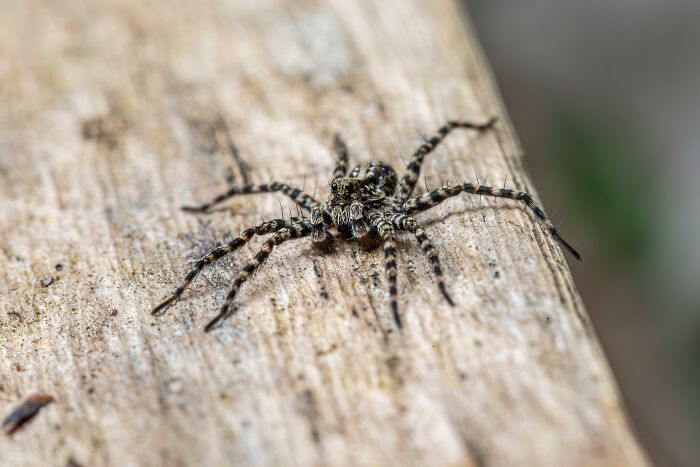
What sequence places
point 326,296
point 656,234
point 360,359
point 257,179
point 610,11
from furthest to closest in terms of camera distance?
point 610,11
point 656,234
point 257,179
point 326,296
point 360,359

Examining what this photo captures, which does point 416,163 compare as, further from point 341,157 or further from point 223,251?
point 223,251

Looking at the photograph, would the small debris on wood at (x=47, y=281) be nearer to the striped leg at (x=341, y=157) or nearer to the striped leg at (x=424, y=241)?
the striped leg at (x=341, y=157)

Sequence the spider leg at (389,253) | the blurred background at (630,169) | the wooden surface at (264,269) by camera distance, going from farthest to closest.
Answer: the blurred background at (630,169) < the spider leg at (389,253) < the wooden surface at (264,269)

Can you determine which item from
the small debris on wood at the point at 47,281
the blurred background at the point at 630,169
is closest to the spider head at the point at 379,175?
the small debris on wood at the point at 47,281

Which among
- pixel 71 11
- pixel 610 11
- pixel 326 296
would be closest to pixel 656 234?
pixel 610 11

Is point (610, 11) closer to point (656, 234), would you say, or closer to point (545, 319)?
point (656, 234)

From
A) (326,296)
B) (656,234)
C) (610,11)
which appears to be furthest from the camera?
(610,11)
